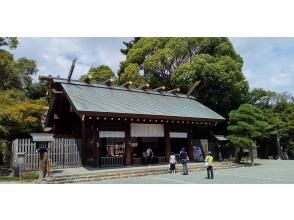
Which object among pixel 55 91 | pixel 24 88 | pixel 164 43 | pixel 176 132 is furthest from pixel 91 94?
pixel 164 43

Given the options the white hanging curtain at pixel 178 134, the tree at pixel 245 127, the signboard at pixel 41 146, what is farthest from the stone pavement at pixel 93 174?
the tree at pixel 245 127

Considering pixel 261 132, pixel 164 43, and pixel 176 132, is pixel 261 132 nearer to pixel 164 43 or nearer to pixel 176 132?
pixel 176 132

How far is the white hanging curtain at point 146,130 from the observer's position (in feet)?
63.0

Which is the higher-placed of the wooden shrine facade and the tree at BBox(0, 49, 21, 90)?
the tree at BBox(0, 49, 21, 90)

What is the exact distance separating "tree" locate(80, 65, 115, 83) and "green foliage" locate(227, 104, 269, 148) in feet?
53.3

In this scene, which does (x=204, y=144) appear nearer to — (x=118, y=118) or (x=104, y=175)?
(x=118, y=118)

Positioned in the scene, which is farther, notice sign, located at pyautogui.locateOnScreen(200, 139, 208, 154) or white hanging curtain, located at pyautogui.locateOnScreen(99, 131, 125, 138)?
notice sign, located at pyautogui.locateOnScreen(200, 139, 208, 154)

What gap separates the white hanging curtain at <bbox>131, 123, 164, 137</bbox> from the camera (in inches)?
756

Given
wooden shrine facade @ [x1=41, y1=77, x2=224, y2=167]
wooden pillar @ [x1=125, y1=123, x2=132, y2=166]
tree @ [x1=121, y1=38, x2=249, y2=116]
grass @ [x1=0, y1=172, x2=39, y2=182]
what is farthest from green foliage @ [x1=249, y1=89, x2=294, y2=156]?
grass @ [x1=0, y1=172, x2=39, y2=182]

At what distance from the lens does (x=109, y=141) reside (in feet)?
85.9

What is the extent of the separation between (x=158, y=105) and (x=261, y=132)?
768 cm

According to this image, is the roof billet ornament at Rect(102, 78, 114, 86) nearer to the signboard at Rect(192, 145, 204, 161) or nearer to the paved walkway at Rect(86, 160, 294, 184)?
the signboard at Rect(192, 145, 204, 161)

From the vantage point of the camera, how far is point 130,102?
20.4 meters

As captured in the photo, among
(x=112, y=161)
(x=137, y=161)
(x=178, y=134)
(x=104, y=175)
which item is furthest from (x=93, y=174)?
(x=178, y=134)
